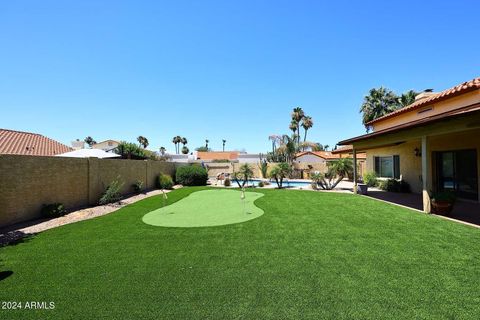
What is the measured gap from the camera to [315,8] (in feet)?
37.6

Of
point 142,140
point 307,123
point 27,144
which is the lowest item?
point 27,144

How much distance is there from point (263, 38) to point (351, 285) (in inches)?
553

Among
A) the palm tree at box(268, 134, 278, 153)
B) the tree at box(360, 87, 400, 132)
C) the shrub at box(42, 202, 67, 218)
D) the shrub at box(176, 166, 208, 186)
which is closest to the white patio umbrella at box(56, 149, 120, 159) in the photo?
the shrub at box(42, 202, 67, 218)

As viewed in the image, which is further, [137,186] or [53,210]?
[137,186]

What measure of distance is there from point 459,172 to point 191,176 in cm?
1825

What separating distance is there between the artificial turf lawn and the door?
18.6 feet

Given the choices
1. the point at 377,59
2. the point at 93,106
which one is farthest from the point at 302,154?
the point at 93,106

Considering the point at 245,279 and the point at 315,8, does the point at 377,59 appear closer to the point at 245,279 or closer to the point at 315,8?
the point at 315,8

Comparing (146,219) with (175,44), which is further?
(175,44)

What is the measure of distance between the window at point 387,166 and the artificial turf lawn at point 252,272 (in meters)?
10.4

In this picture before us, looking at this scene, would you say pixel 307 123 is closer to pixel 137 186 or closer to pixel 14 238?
pixel 137 186

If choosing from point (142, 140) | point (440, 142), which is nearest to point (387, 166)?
point (440, 142)

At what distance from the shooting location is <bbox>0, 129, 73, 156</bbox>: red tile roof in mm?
16484

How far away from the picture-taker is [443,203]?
8461 millimetres
